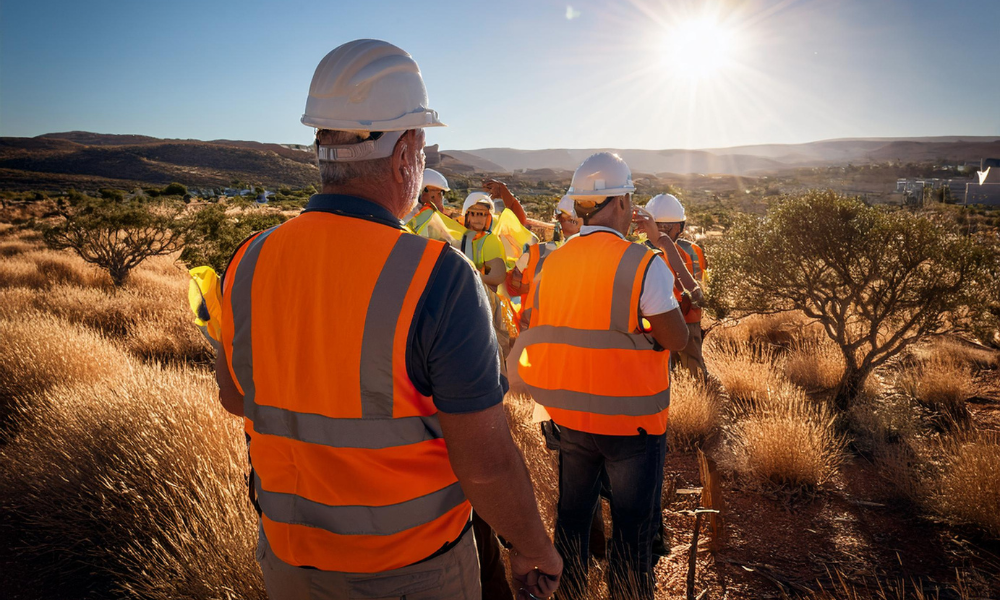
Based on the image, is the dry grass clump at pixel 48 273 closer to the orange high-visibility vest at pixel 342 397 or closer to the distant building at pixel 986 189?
the orange high-visibility vest at pixel 342 397

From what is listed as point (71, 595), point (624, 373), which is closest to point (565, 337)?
point (624, 373)

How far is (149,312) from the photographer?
28.5 feet

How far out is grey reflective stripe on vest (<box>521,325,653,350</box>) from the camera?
2.51 m

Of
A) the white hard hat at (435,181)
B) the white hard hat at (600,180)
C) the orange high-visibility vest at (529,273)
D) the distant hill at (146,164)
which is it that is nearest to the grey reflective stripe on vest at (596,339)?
the orange high-visibility vest at (529,273)

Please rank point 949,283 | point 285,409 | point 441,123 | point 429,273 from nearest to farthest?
point 429,273, point 285,409, point 441,123, point 949,283

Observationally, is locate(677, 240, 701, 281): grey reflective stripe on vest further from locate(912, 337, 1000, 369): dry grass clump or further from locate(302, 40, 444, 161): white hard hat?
locate(302, 40, 444, 161): white hard hat

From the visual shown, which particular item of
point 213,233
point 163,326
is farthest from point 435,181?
point 213,233

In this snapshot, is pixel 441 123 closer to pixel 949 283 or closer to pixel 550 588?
pixel 550 588

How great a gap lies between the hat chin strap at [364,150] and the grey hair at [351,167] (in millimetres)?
11

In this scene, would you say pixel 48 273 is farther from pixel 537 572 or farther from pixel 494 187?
pixel 537 572

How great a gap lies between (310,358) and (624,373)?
1671 millimetres

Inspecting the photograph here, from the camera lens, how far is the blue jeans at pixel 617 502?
2.50 meters

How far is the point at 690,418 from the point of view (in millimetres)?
5344

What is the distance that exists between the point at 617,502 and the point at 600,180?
5.31 feet
